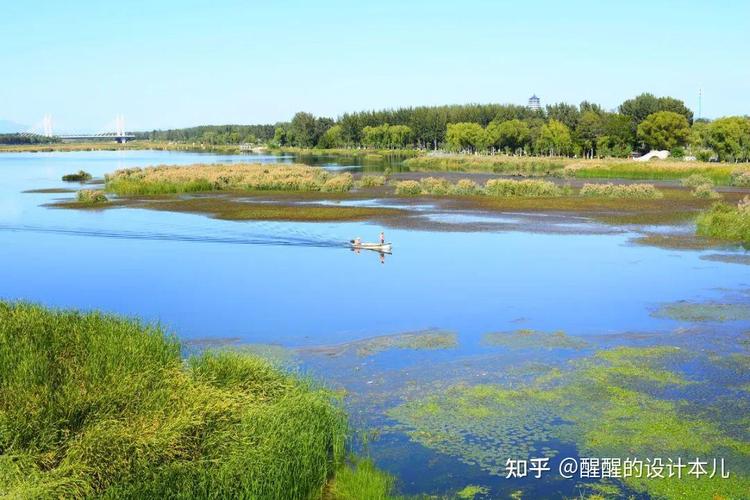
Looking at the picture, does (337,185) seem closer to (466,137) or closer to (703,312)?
(703,312)

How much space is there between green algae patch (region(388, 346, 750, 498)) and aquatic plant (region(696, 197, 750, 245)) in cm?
2552

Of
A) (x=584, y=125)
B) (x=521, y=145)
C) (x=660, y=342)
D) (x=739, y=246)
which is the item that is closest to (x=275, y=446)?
(x=660, y=342)

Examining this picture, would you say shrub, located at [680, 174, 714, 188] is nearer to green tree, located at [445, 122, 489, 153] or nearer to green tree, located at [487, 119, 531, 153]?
green tree, located at [487, 119, 531, 153]

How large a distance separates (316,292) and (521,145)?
138484 millimetres

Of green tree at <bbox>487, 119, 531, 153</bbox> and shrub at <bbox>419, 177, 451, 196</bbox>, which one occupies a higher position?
green tree at <bbox>487, 119, 531, 153</bbox>

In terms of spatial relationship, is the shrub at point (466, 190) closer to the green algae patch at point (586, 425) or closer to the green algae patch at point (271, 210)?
the green algae patch at point (271, 210)

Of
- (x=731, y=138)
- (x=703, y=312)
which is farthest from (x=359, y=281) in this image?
(x=731, y=138)

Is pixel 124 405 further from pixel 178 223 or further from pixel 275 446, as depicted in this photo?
pixel 178 223

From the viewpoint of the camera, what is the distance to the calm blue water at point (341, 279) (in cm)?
2391

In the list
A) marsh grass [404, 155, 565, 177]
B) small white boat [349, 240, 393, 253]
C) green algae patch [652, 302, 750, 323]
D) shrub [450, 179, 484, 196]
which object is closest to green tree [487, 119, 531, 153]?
marsh grass [404, 155, 565, 177]

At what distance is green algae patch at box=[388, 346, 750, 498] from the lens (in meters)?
13.3

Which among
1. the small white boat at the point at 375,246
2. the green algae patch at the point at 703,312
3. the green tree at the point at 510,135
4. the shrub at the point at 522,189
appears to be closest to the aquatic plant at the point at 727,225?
the green algae patch at the point at 703,312

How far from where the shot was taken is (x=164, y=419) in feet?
38.6

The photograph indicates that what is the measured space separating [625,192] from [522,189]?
28.8 ft
